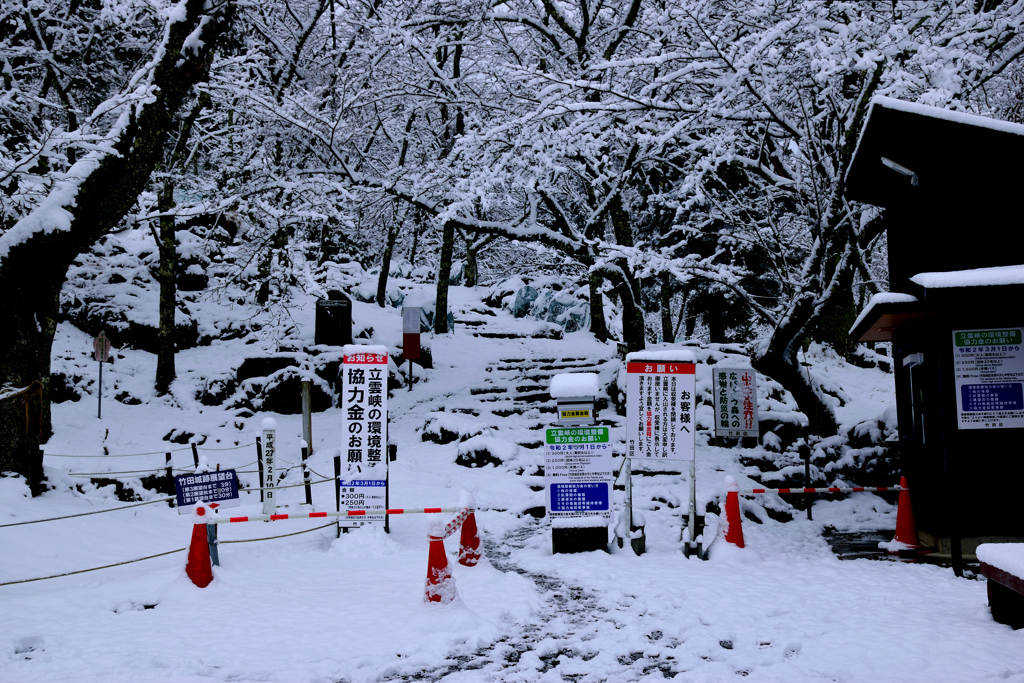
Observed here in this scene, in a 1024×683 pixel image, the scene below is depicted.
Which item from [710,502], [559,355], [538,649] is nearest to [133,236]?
[559,355]

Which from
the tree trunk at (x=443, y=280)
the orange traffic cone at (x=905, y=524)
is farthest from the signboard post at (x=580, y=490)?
the tree trunk at (x=443, y=280)

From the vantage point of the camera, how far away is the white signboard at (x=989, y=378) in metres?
7.26

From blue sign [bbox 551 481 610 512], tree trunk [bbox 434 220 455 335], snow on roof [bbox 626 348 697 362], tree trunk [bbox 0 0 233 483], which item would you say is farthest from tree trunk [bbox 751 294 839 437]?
tree trunk [bbox 434 220 455 335]

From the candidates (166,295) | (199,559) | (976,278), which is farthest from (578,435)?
(166,295)

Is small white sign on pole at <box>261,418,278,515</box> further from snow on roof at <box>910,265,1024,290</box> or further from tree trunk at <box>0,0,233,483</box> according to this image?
snow on roof at <box>910,265,1024,290</box>

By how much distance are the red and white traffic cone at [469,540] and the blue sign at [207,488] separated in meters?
2.85

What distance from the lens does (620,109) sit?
1156 cm

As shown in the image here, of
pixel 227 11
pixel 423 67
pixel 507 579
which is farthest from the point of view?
pixel 423 67

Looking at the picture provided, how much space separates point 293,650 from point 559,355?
1722 centimetres

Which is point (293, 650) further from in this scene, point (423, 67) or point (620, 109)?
point (423, 67)

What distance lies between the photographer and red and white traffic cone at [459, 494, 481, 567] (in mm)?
7391

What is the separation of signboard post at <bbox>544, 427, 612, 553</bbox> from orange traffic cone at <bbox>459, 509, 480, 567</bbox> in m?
1.20

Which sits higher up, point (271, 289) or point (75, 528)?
point (271, 289)

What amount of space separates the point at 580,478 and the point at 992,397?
4665mm
